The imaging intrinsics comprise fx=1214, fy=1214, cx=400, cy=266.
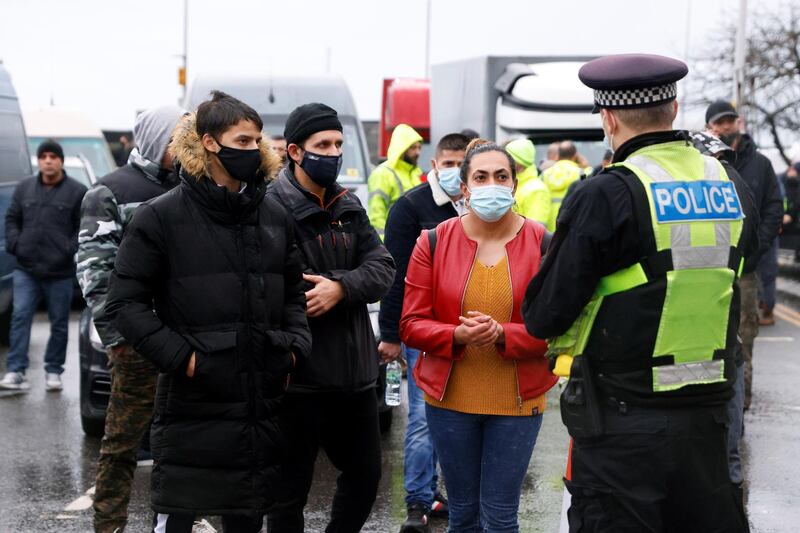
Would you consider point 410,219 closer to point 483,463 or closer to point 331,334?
point 331,334

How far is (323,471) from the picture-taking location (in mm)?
7375

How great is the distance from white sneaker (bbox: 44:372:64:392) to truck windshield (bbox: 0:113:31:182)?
8.56 feet

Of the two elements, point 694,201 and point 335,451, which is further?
point 335,451

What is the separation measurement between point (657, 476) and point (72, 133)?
1771cm

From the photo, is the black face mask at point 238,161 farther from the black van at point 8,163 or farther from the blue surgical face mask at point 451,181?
the black van at point 8,163

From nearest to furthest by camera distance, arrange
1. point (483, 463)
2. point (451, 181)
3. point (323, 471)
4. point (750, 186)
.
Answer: point (483, 463), point (451, 181), point (323, 471), point (750, 186)

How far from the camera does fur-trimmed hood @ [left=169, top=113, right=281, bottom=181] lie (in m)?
4.38

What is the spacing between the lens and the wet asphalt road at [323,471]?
6.42 m

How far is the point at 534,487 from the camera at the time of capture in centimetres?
703

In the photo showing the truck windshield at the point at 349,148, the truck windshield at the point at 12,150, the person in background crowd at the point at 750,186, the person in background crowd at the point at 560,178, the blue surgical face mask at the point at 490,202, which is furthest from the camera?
the truck windshield at the point at 349,148

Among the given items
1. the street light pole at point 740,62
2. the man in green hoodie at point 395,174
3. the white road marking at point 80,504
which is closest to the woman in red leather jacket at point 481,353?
the white road marking at point 80,504

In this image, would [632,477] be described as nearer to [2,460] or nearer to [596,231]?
[596,231]

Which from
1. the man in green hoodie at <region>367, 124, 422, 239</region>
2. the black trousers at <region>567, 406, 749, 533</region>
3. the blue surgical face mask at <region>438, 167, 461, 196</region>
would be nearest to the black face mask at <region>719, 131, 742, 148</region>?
the man in green hoodie at <region>367, 124, 422, 239</region>

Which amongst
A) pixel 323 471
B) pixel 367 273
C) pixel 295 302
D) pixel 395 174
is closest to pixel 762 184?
pixel 395 174
